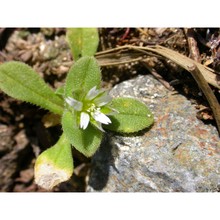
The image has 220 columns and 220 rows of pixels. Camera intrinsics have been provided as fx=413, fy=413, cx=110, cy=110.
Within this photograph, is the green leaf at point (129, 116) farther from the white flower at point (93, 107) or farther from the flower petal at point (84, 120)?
the flower petal at point (84, 120)

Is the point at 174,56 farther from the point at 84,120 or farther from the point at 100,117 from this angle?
the point at 84,120

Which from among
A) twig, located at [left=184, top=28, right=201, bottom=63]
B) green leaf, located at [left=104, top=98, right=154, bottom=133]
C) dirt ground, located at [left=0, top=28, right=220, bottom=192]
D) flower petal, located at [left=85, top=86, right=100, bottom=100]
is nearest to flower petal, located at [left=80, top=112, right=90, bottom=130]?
flower petal, located at [left=85, top=86, right=100, bottom=100]

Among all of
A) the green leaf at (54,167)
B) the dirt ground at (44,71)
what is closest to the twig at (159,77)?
the dirt ground at (44,71)

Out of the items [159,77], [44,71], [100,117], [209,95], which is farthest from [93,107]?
[44,71]

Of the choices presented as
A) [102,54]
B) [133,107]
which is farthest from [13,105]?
[133,107]

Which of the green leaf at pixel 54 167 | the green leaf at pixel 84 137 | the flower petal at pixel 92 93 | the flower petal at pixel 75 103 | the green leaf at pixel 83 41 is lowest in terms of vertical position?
the green leaf at pixel 54 167

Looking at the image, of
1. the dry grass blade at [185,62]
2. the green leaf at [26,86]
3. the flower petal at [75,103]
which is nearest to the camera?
the flower petal at [75,103]
